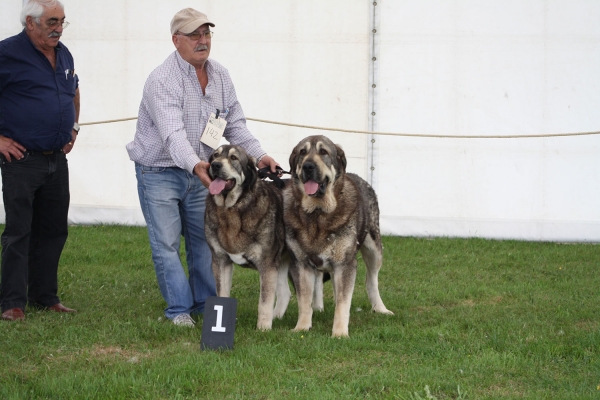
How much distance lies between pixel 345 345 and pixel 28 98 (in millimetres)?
2955

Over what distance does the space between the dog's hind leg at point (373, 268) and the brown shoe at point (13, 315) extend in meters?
2.59

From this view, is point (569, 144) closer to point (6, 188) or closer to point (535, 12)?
point (535, 12)

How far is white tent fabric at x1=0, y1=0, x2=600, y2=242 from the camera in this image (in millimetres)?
9906

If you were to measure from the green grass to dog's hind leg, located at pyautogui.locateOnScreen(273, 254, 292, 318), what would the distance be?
0.29ft

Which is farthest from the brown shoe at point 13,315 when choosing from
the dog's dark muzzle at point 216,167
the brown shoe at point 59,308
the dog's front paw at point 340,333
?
the dog's front paw at point 340,333

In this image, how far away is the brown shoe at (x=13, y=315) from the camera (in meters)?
5.97

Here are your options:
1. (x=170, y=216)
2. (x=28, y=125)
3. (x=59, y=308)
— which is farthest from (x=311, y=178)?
(x=59, y=308)

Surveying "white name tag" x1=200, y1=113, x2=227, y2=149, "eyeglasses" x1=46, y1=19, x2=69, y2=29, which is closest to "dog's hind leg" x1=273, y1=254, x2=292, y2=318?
"white name tag" x1=200, y1=113, x2=227, y2=149

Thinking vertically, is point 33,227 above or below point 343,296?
above

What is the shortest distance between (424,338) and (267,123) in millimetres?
5571

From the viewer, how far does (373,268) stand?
20.9 feet

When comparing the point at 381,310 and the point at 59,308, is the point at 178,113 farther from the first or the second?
the point at 381,310

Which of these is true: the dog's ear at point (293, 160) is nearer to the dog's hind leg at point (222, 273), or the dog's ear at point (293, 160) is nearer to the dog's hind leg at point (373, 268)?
the dog's hind leg at point (222, 273)

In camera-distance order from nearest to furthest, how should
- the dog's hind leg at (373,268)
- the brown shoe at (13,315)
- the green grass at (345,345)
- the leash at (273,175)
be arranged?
the green grass at (345,345) < the leash at (273,175) < the brown shoe at (13,315) < the dog's hind leg at (373,268)
